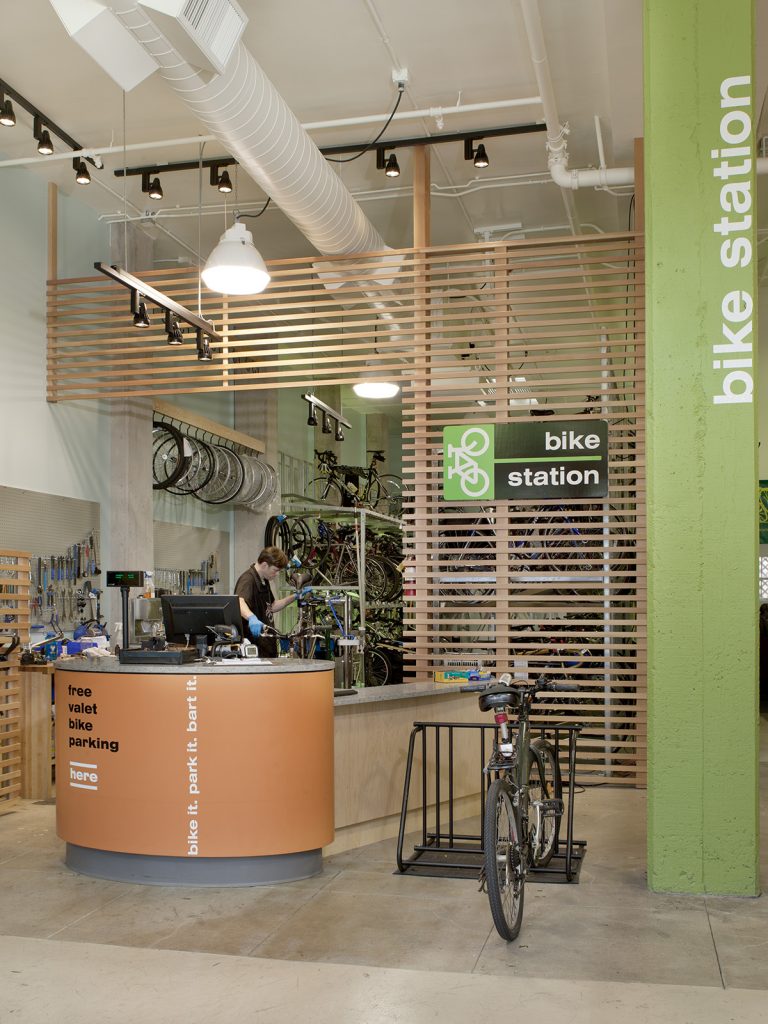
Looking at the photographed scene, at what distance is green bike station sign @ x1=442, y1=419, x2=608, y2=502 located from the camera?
763 centimetres

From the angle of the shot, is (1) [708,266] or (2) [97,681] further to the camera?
(2) [97,681]

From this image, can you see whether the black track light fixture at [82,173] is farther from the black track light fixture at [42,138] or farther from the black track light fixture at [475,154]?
the black track light fixture at [475,154]

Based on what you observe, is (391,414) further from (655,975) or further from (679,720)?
(655,975)

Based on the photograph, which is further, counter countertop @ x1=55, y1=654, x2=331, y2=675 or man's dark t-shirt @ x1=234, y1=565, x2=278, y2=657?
man's dark t-shirt @ x1=234, y1=565, x2=278, y2=657

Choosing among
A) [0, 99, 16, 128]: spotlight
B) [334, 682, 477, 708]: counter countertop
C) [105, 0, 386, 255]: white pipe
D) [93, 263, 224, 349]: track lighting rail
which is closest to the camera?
[105, 0, 386, 255]: white pipe

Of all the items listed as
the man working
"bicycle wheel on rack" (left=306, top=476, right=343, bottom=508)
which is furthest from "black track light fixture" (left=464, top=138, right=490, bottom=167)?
"bicycle wheel on rack" (left=306, top=476, right=343, bottom=508)

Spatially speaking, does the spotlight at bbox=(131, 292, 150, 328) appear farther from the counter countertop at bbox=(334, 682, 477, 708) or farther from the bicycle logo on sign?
the counter countertop at bbox=(334, 682, 477, 708)

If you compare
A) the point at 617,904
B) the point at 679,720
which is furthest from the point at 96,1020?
the point at 679,720

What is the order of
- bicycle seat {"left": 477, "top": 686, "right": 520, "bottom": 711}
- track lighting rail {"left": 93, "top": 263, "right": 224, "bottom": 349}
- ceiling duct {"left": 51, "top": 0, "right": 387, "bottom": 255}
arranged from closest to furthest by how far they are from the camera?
bicycle seat {"left": 477, "top": 686, "right": 520, "bottom": 711} → ceiling duct {"left": 51, "top": 0, "right": 387, "bottom": 255} → track lighting rail {"left": 93, "top": 263, "right": 224, "bottom": 349}

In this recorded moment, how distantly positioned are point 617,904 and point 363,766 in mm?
1639

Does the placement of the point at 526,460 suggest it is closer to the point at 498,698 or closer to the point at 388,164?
the point at 388,164

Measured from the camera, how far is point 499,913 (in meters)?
4.12

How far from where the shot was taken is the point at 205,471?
11109mm

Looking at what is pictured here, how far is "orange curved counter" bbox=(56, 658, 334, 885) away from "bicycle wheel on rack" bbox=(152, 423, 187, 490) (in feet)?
17.2
